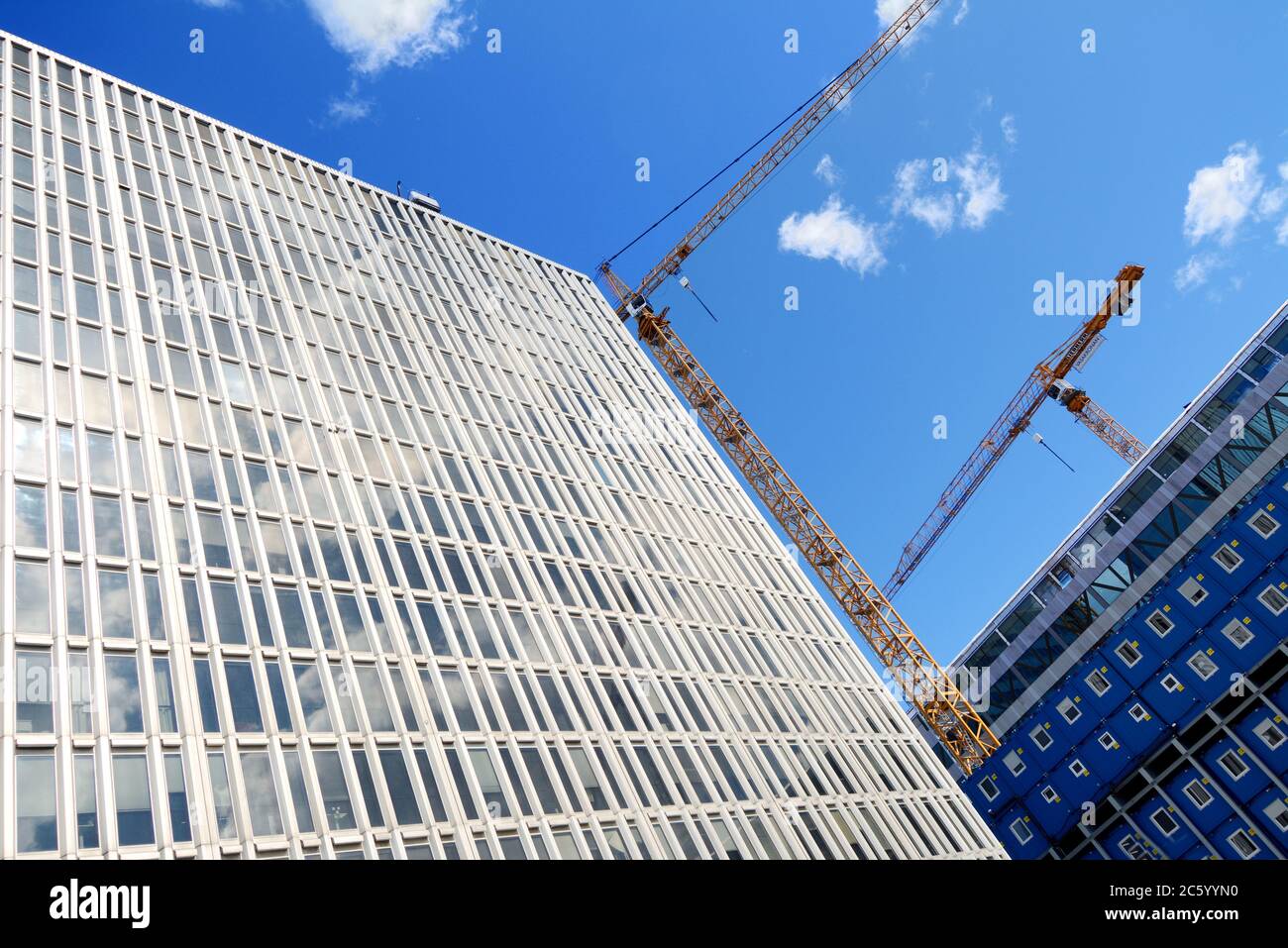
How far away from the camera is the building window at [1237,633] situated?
159 ft

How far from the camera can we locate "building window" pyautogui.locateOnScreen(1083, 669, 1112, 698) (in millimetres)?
55188

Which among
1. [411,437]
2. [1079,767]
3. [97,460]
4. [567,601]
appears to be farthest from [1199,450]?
[97,460]

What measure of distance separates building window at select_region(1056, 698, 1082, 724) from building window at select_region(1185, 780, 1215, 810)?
7.35 metres

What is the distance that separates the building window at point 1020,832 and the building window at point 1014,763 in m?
3.06

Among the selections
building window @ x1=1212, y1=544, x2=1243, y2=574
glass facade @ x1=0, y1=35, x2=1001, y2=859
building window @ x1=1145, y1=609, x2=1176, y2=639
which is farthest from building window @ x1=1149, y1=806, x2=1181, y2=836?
building window @ x1=1212, y1=544, x2=1243, y2=574

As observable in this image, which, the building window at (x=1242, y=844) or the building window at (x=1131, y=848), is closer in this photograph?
the building window at (x=1242, y=844)

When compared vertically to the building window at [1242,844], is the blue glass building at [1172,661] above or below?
above

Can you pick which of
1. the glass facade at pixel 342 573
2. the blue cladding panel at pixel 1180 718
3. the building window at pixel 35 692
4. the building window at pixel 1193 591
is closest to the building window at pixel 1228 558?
the blue cladding panel at pixel 1180 718

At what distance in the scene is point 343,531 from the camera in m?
38.8

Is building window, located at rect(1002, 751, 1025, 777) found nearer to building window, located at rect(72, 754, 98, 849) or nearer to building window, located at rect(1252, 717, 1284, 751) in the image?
building window, located at rect(1252, 717, 1284, 751)

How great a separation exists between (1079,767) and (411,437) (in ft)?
148

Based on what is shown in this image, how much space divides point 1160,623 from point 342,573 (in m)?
46.9

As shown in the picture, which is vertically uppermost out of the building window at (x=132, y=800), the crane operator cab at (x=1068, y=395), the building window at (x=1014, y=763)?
the crane operator cab at (x=1068, y=395)

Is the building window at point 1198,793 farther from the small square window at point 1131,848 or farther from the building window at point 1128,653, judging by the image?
the building window at point 1128,653
